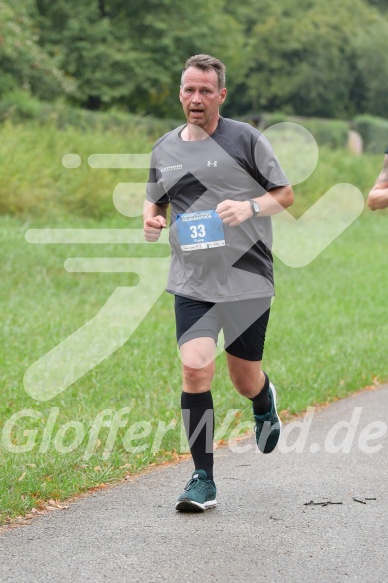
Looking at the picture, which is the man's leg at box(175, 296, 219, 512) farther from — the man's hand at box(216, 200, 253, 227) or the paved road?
the man's hand at box(216, 200, 253, 227)

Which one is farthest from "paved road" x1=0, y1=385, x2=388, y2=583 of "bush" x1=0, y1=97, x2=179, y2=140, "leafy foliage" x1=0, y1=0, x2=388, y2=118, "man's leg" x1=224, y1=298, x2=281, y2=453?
"leafy foliage" x1=0, y1=0, x2=388, y2=118

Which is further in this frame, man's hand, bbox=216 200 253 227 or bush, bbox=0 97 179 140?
bush, bbox=0 97 179 140

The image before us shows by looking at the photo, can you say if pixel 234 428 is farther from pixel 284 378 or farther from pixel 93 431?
pixel 284 378

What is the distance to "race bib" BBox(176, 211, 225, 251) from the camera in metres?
5.56

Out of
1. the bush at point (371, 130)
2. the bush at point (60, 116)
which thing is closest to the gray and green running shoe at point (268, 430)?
the bush at point (60, 116)

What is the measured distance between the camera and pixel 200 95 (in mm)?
5641

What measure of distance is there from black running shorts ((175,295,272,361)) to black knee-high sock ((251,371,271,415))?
364 mm

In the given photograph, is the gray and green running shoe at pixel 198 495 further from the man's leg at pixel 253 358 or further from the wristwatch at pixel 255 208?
the wristwatch at pixel 255 208

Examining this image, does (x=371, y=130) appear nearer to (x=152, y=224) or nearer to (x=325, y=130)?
(x=325, y=130)

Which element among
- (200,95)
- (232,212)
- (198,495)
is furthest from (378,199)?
(198,495)

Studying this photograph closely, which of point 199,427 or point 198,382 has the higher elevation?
point 198,382

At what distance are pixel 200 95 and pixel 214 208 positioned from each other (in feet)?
1.82

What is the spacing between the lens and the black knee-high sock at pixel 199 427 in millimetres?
5637

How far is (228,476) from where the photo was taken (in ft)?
21.1
